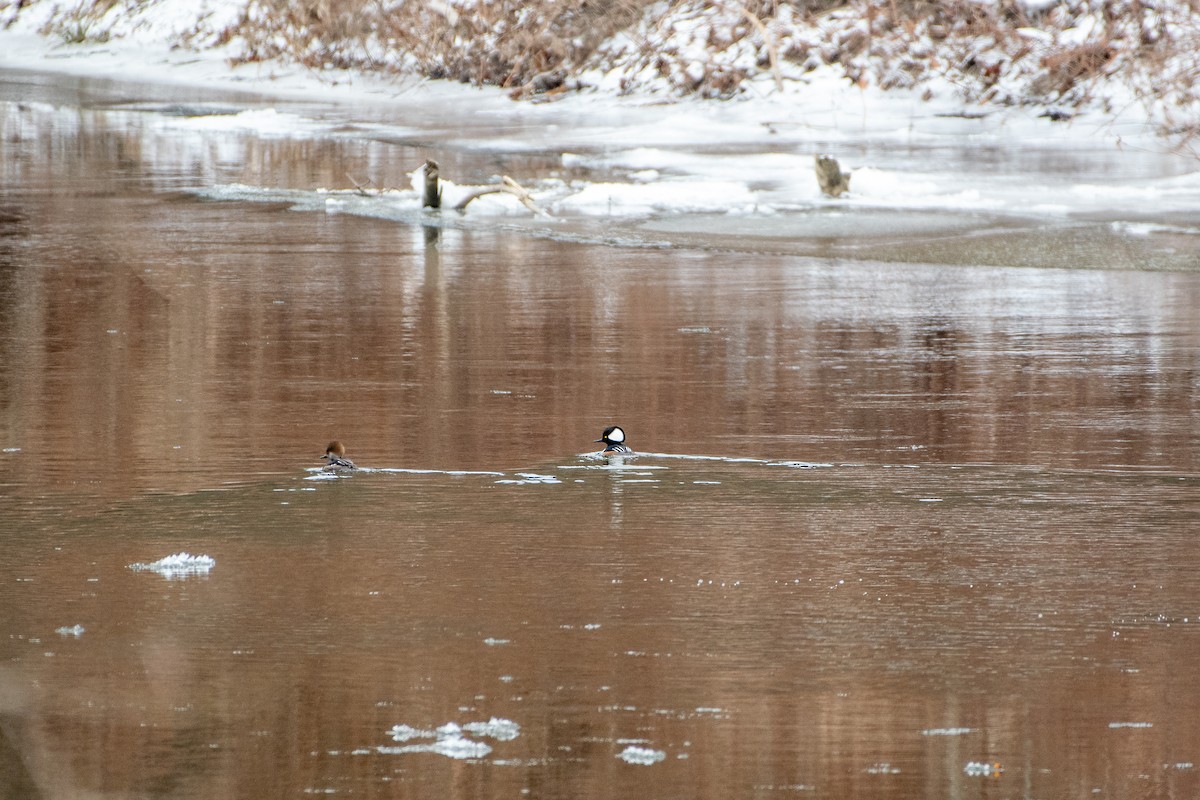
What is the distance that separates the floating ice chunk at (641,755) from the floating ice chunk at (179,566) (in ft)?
5.66

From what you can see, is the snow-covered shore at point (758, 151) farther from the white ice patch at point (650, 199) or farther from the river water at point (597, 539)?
the river water at point (597, 539)

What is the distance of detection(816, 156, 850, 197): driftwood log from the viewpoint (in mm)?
16234

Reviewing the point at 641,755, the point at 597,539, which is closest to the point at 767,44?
the point at 597,539

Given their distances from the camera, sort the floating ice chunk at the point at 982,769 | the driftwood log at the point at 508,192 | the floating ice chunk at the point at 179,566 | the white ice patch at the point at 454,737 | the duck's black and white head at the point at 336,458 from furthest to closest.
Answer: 1. the driftwood log at the point at 508,192
2. the duck's black and white head at the point at 336,458
3. the floating ice chunk at the point at 179,566
4. the white ice patch at the point at 454,737
5. the floating ice chunk at the point at 982,769

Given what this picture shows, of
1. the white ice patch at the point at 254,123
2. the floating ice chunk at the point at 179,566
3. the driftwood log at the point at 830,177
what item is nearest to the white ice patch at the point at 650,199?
the driftwood log at the point at 830,177

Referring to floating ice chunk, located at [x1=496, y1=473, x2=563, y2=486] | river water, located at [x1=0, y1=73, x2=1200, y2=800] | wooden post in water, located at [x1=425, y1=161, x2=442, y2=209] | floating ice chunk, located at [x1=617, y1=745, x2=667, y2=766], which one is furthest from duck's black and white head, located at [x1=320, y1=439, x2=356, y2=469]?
wooden post in water, located at [x1=425, y1=161, x2=442, y2=209]

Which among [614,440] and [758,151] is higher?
[758,151]

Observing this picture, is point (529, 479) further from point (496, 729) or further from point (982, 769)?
point (982, 769)

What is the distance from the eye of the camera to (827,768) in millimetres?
3920

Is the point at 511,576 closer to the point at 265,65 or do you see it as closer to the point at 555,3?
the point at 555,3

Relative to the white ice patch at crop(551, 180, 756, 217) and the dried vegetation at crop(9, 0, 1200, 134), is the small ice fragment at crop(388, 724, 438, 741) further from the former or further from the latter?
the dried vegetation at crop(9, 0, 1200, 134)

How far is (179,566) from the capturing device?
5324 millimetres

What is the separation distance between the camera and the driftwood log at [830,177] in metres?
16.2

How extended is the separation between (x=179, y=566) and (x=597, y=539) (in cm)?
122
